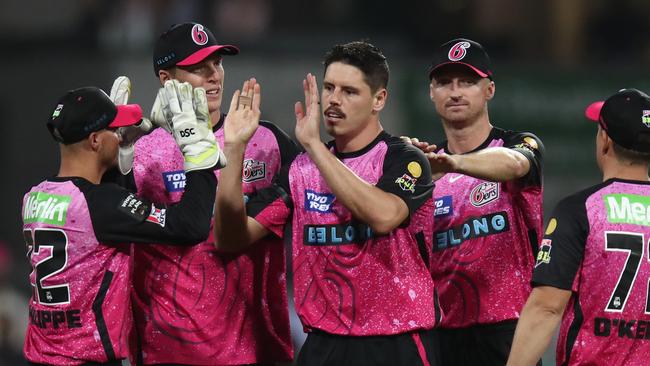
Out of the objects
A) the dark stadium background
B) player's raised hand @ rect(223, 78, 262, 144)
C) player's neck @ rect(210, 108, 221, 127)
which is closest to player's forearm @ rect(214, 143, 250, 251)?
player's raised hand @ rect(223, 78, 262, 144)

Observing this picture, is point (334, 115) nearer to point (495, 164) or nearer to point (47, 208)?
point (495, 164)

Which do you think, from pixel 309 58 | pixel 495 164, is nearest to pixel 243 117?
pixel 495 164

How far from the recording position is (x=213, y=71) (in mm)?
6750

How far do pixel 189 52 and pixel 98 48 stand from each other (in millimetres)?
8100

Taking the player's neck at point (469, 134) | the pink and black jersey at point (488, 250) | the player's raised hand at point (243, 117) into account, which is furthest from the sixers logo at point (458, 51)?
the player's raised hand at point (243, 117)

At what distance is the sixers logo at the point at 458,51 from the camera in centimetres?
694

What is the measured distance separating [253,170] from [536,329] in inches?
77.9

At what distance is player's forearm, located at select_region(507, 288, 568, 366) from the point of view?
5453mm

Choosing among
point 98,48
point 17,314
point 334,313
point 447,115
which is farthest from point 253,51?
point 334,313

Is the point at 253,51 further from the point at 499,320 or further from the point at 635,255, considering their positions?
the point at 635,255

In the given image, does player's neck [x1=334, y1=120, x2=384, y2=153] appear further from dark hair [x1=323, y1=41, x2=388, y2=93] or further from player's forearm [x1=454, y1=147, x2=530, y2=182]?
player's forearm [x1=454, y1=147, x2=530, y2=182]

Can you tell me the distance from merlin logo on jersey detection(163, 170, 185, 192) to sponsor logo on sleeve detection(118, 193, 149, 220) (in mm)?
640

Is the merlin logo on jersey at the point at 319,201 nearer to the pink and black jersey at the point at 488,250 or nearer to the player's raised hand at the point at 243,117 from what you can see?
the player's raised hand at the point at 243,117

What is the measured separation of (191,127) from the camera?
19.5ft
